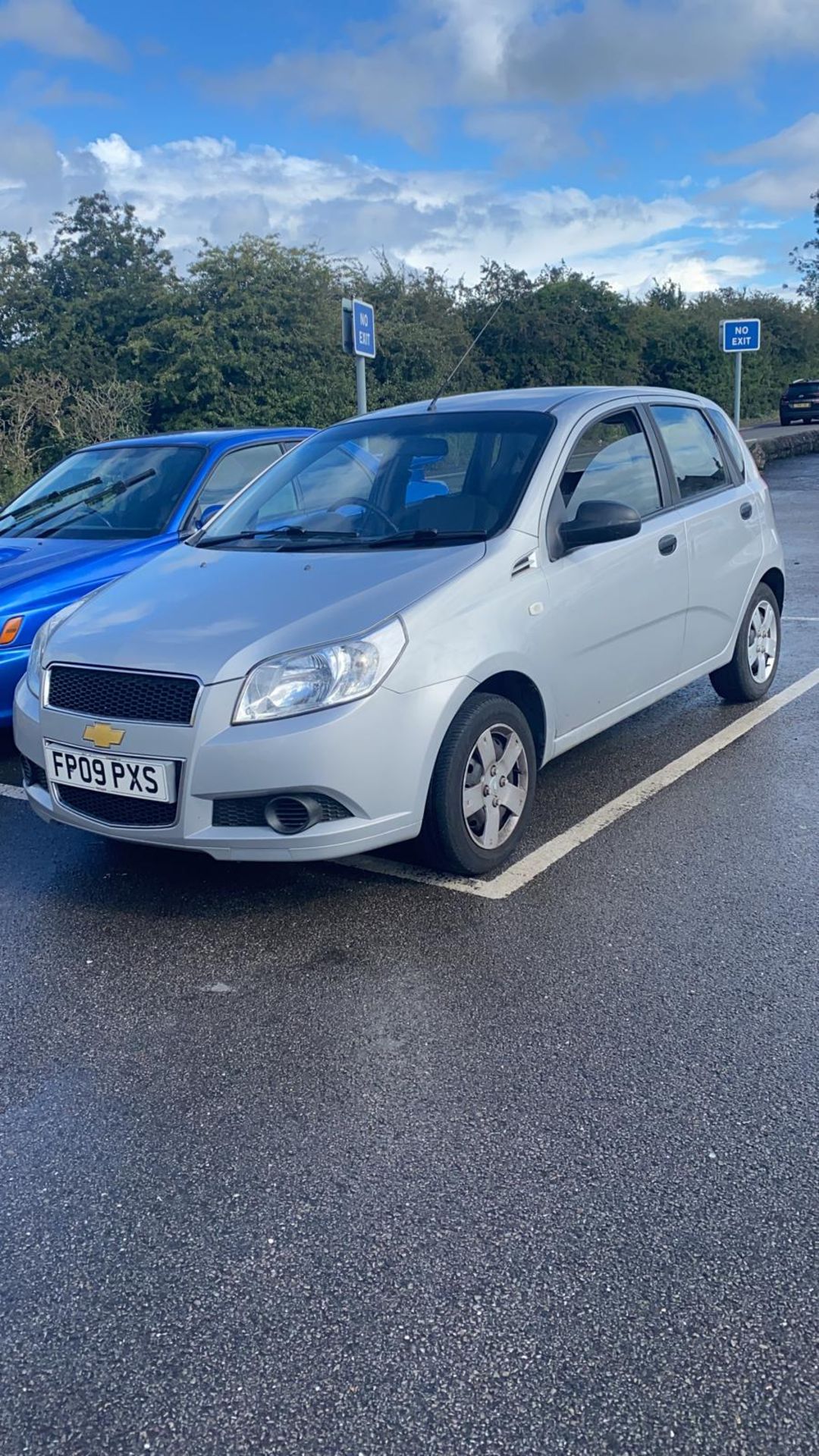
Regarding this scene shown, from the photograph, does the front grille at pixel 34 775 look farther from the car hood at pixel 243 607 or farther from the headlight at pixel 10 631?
the headlight at pixel 10 631

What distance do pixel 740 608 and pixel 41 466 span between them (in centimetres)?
1661

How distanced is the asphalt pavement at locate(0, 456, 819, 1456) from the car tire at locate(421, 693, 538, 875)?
17 cm

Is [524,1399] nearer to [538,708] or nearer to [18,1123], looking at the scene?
[18,1123]

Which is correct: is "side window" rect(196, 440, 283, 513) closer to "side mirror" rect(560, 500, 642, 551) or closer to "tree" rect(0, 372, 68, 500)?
"side mirror" rect(560, 500, 642, 551)

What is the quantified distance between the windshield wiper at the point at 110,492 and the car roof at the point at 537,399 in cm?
194

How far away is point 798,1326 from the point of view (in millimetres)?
2193

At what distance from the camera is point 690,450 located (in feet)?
19.4

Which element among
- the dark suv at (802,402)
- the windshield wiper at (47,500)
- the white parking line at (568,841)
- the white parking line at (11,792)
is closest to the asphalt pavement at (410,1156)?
the white parking line at (568,841)

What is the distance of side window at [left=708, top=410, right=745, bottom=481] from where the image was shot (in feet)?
20.5

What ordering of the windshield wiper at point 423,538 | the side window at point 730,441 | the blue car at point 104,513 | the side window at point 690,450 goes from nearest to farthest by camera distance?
the windshield wiper at point 423,538 → the side window at point 690,450 → the blue car at point 104,513 → the side window at point 730,441

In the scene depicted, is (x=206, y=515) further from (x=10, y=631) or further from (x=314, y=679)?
(x=314, y=679)

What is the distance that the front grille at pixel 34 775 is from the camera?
4.38 m

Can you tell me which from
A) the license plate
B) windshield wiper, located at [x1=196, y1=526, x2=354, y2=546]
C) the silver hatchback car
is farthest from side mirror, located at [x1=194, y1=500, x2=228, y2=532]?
the license plate

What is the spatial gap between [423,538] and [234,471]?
2880 millimetres
